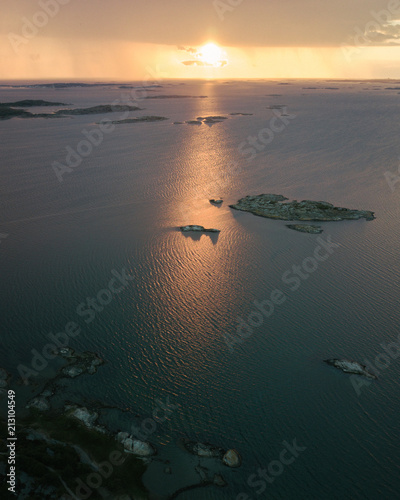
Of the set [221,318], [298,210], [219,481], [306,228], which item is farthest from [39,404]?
[298,210]

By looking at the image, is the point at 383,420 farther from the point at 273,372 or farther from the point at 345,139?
the point at 345,139

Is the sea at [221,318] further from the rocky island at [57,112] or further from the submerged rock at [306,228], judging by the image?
the rocky island at [57,112]

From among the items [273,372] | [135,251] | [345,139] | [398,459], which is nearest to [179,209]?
[135,251]

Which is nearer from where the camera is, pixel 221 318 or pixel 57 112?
pixel 221 318

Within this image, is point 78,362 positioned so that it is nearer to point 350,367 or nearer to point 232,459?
point 232,459

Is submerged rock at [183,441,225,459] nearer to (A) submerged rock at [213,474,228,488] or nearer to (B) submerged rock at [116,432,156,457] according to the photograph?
(A) submerged rock at [213,474,228,488]

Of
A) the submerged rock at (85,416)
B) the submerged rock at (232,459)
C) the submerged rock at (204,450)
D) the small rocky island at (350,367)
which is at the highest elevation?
the submerged rock at (85,416)

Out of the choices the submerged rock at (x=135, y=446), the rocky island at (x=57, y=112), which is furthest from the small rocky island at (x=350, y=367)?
the rocky island at (x=57, y=112)
